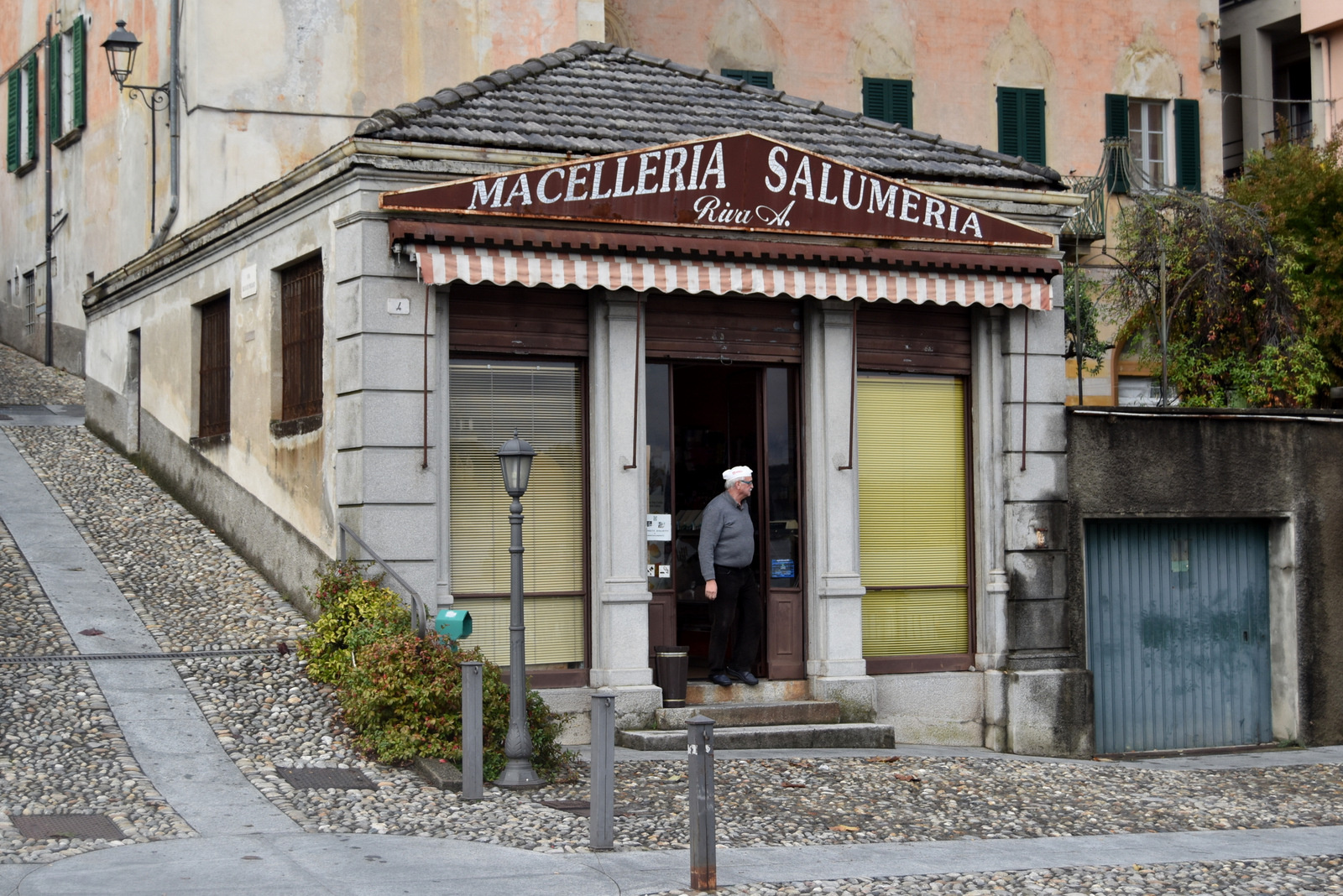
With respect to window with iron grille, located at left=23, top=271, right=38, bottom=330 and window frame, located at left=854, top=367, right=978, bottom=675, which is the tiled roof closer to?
window frame, located at left=854, top=367, right=978, bottom=675

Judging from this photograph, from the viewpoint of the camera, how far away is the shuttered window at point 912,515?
44.8 ft

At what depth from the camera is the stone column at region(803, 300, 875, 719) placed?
13.1 metres

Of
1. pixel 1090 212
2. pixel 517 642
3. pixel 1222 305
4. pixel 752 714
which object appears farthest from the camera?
→ pixel 1090 212

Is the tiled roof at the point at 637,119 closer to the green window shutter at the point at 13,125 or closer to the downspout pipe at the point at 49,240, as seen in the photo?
the downspout pipe at the point at 49,240

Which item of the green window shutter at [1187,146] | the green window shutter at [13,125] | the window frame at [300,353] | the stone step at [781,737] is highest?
the green window shutter at [13,125]

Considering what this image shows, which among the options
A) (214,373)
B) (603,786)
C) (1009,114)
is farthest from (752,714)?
(1009,114)

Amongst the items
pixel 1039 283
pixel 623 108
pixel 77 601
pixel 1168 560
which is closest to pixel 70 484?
pixel 77 601

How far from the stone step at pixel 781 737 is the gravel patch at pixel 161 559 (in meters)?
2.75

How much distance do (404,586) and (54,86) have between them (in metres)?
17.1

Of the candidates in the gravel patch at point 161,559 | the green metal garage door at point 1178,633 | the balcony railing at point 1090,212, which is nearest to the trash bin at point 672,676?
the gravel patch at point 161,559

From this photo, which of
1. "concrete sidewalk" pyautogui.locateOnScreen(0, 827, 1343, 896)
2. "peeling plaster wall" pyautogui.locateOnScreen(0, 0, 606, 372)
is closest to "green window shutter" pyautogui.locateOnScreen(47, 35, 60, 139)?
"peeling plaster wall" pyautogui.locateOnScreen(0, 0, 606, 372)

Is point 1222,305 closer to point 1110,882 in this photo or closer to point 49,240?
point 1110,882

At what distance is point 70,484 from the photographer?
16219mm

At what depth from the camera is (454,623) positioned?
1115 centimetres
